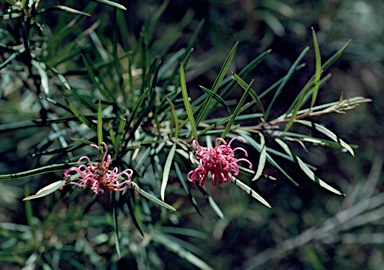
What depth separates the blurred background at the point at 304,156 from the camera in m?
0.94

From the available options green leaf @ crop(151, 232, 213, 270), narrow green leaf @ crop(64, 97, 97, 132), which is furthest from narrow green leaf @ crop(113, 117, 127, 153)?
green leaf @ crop(151, 232, 213, 270)

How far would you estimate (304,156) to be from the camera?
3.17 ft

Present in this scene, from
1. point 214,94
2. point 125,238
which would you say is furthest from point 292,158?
point 125,238

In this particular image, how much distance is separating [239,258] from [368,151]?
0.35 meters

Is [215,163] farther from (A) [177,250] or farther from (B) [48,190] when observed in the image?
(A) [177,250]

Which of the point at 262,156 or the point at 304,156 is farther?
the point at 304,156

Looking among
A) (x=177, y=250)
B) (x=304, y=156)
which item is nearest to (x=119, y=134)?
(x=177, y=250)

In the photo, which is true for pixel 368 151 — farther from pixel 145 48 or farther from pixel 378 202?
pixel 145 48

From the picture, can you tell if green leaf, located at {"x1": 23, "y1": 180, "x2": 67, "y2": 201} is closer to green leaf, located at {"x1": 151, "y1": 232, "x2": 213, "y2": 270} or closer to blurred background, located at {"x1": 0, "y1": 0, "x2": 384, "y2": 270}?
green leaf, located at {"x1": 151, "y1": 232, "x2": 213, "y2": 270}

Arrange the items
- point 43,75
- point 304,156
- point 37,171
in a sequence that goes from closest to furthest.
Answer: point 37,171
point 43,75
point 304,156

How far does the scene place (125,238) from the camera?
0.73 meters

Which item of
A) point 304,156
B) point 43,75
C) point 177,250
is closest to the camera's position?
point 43,75

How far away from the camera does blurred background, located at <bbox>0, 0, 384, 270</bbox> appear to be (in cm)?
94

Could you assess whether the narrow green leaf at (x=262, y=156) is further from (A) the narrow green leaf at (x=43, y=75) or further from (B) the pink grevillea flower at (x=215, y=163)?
(A) the narrow green leaf at (x=43, y=75)
